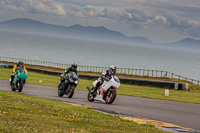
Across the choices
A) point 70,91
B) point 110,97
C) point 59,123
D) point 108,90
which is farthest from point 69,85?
point 59,123

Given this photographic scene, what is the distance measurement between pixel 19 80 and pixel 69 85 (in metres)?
3.90

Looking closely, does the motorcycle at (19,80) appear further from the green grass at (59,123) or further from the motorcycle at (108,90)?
the green grass at (59,123)

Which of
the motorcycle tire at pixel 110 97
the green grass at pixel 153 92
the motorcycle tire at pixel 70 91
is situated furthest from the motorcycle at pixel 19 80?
the green grass at pixel 153 92

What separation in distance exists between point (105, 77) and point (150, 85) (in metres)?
21.0

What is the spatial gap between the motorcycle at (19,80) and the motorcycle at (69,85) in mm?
2570

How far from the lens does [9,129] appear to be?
7082 millimetres

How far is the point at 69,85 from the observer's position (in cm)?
1900

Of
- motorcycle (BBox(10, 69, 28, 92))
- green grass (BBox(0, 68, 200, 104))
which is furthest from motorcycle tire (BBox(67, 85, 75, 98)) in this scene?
green grass (BBox(0, 68, 200, 104))

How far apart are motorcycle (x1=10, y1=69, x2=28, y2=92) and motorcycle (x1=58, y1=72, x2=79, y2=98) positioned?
2.57 m

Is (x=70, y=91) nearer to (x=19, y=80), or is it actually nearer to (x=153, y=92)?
(x=19, y=80)

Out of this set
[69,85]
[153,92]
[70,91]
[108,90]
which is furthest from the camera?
[153,92]

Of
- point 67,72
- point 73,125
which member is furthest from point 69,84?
point 73,125

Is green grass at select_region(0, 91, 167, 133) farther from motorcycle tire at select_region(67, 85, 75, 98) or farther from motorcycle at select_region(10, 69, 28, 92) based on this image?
motorcycle at select_region(10, 69, 28, 92)

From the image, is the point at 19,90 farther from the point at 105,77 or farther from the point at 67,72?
the point at 105,77
